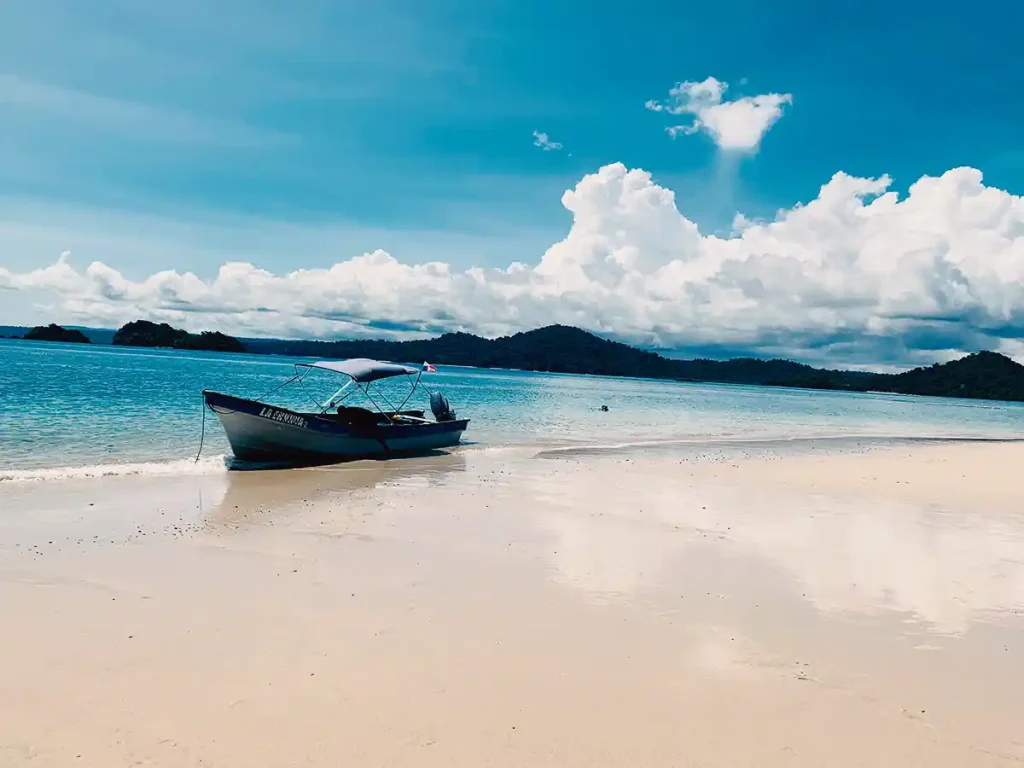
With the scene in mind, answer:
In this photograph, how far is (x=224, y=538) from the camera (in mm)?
11555

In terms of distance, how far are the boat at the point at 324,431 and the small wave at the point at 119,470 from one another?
1269 mm

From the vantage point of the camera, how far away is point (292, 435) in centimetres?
2186

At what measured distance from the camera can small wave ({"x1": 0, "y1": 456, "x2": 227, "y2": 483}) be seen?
16625 mm

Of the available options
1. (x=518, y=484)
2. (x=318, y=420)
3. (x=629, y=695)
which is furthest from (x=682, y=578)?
(x=318, y=420)

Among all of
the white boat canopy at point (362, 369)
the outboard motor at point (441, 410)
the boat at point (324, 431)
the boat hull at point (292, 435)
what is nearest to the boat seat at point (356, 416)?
the boat at point (324, 431)

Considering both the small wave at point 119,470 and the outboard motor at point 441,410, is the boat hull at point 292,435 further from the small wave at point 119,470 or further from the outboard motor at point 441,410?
the outboard motor at point 441,410

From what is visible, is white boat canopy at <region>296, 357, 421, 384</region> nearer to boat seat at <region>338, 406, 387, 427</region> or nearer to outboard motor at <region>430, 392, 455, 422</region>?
boat seat at <region>338, 406, 387, 427</region>

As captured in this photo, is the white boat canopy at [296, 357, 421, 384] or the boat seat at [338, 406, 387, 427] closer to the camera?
the white boat canopy at [296, 357, 421, 384]

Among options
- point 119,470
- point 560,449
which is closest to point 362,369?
point 560,449

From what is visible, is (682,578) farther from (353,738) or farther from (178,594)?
(178,594)

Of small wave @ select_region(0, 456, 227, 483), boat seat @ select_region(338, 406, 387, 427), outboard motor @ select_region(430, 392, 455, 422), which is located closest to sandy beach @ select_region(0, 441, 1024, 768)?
small wave @ select_region(0, 456, 227, 483)

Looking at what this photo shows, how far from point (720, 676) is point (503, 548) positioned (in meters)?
5.14

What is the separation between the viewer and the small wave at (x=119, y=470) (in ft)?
54.5

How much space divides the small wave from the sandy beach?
1244 mm
